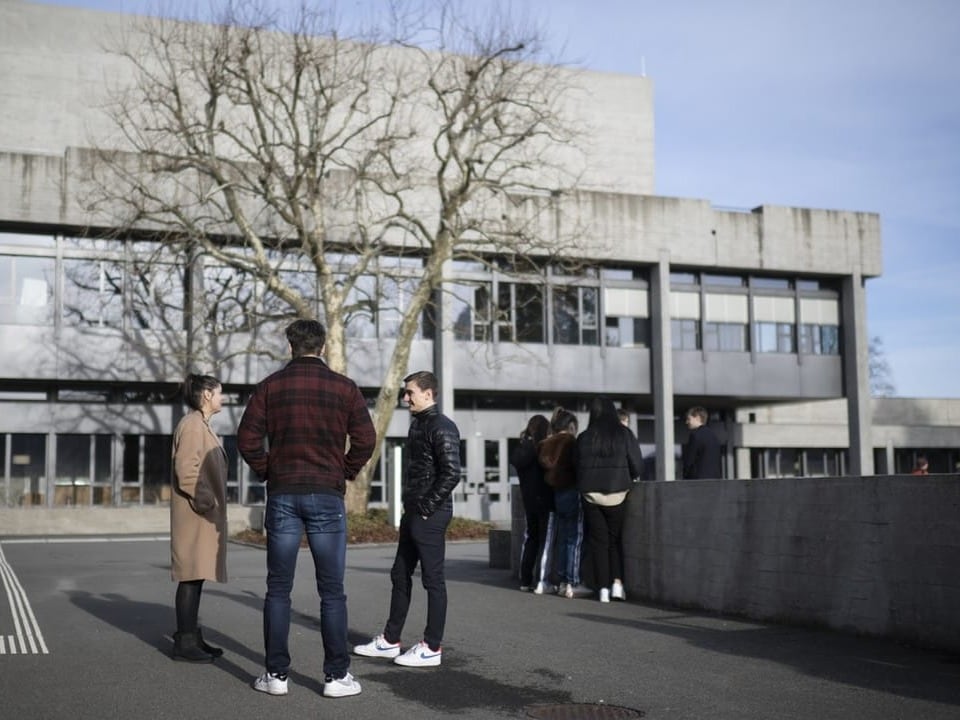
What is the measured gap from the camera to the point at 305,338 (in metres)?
7.13

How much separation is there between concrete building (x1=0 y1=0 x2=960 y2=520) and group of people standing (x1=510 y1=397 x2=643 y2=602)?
19530 mm

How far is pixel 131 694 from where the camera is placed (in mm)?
6797

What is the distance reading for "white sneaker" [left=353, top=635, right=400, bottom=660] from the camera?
8.16 m

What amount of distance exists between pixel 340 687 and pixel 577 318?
32.5 m

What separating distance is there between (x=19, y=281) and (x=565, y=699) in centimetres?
2968

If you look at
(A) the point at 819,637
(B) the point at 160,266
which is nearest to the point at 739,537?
(A) the point at 819,637

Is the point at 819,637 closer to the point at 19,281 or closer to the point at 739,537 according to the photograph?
the point at 739,537

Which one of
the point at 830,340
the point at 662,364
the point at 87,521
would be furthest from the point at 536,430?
the point at 830,340

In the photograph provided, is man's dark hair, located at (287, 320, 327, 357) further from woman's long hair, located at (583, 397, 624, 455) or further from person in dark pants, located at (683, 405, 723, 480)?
person in dark pants, located at (683, 405, 723, 480)

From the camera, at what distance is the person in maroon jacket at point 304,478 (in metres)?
6.89

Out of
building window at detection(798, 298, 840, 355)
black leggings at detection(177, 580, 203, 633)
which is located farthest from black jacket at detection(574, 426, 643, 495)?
building window at detection(798, 298, 840, 355)

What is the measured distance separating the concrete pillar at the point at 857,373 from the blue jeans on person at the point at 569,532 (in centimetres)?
2883

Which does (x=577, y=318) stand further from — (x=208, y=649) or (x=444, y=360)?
(x=208, y=649)

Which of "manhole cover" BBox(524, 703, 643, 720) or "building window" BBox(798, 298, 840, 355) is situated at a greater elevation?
"building window" BBox(798, 298, 840, 355)
